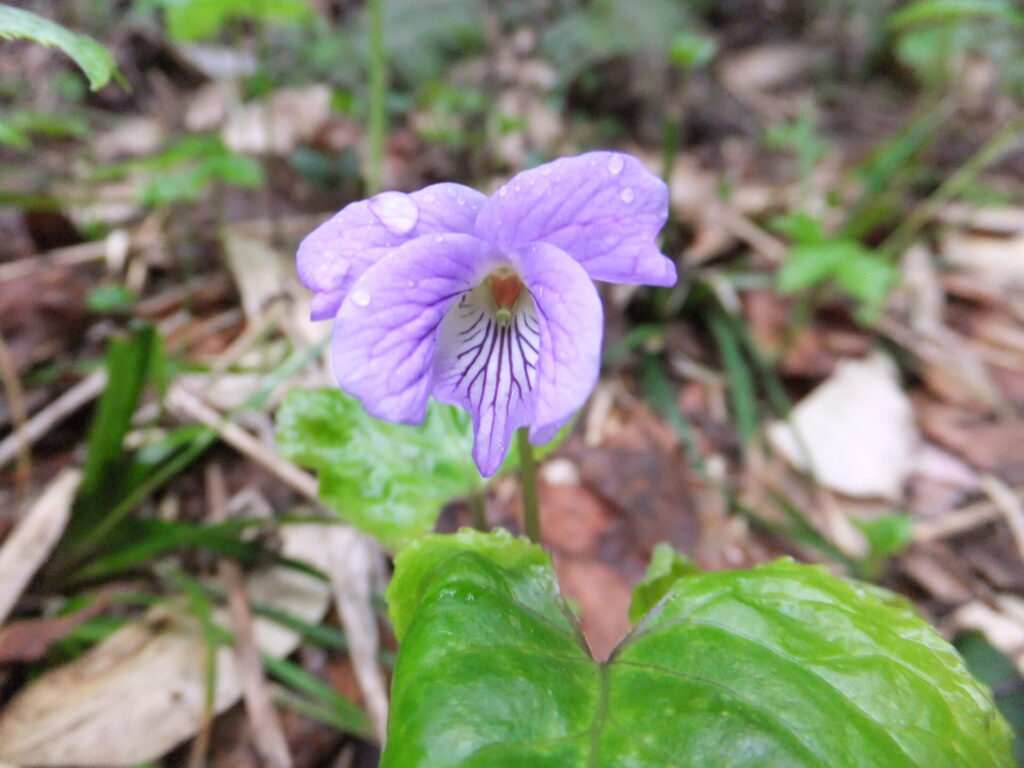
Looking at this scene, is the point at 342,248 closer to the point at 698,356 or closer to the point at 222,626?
the point at 222,626

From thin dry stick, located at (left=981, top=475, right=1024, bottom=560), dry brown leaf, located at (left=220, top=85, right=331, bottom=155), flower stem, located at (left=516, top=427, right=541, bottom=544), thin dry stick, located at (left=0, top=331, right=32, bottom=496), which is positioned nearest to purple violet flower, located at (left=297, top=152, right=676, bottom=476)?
flower stem, located at (left=516, top=427, right=541, bottom=544)

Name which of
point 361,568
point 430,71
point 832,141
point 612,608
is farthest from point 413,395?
point 832,141

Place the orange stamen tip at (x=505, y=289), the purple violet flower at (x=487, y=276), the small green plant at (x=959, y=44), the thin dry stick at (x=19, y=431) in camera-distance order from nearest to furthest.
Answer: the purple violet flower at (x=487, y=276), the orange stamen tip at (x=505, y=289), the thin dry stick at (x=19, y=431), the small green plant at (x=959, y=44)

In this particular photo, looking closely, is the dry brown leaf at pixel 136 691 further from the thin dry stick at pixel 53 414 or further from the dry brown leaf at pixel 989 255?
the dry brown leaf at pixel 989 255

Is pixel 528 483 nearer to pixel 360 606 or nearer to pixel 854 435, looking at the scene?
pixel 360 606

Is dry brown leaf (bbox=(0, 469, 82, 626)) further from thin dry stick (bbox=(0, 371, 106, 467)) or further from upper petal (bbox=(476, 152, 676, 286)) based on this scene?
upper petal (bbox=(476, 152, 676, 286))

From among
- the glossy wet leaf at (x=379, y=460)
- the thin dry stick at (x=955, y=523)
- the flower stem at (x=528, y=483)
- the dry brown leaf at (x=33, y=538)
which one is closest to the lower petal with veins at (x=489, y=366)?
the flower stem at (x=528, y=483)
